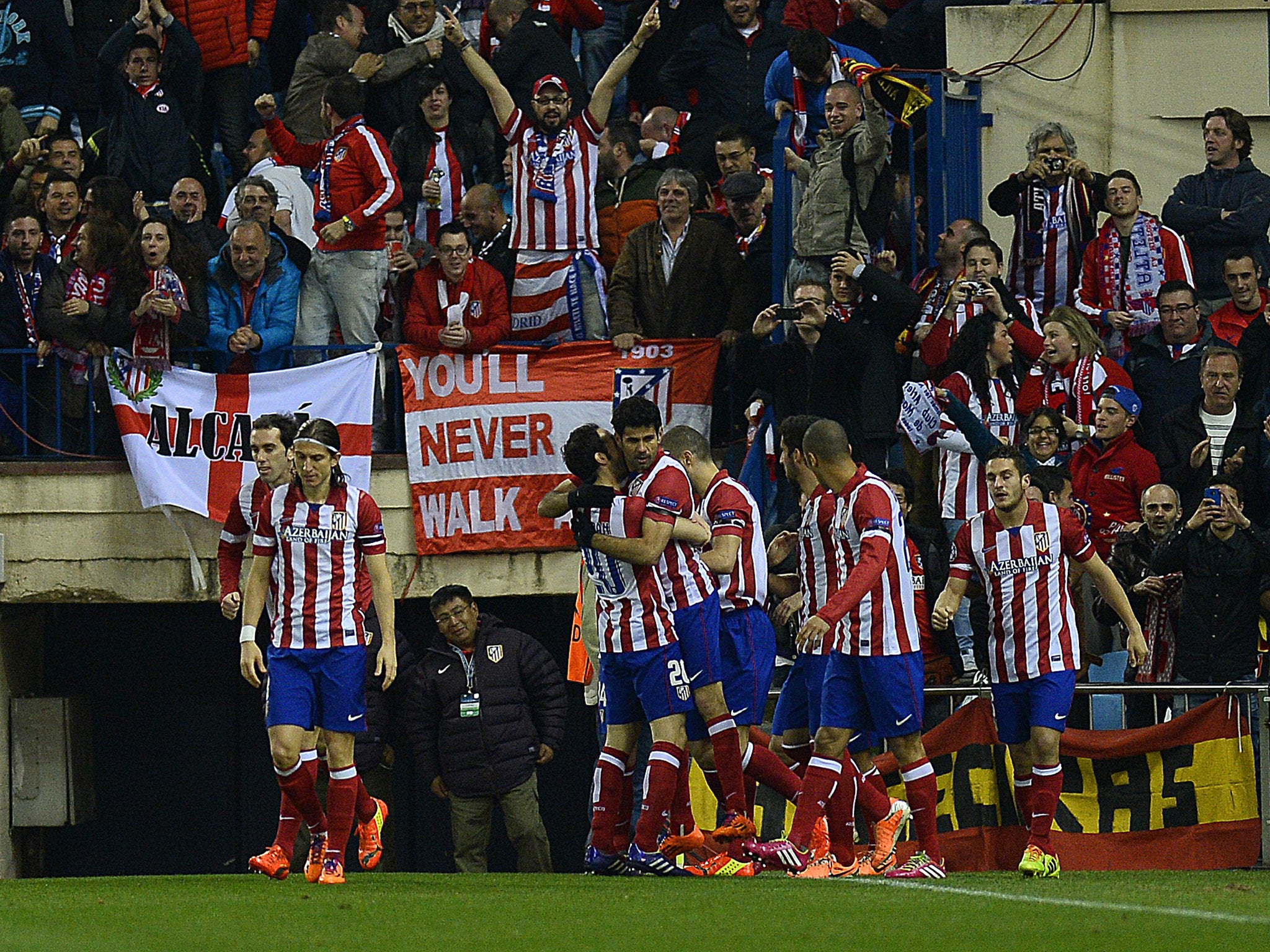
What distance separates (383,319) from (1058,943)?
9093 millimetres

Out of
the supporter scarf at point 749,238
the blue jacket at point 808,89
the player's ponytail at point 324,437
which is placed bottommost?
the player's ponytail at point 324,437

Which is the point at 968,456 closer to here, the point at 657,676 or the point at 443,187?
the point at 657,676

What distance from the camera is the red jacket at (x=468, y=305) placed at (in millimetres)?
14141

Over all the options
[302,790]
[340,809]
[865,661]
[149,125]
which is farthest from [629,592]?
[149,125]

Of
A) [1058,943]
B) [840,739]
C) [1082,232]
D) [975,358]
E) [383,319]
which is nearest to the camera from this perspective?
[1058,943]

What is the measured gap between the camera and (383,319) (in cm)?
1465

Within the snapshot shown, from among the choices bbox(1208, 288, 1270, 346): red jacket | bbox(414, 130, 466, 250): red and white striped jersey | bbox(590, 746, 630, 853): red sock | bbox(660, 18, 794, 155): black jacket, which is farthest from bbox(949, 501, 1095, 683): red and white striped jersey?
bbox(414, 130, 466, 250): red and white striped jersey

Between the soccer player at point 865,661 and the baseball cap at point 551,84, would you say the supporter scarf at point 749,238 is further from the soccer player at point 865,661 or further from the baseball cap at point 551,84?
the soccer player at point 865,661

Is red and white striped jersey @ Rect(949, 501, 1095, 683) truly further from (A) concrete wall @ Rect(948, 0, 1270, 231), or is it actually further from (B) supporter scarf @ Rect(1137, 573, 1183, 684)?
(A) concrete wall @ Rect(948, 0, 1270, 231)

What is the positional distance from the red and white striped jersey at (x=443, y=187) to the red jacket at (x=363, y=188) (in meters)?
0.70

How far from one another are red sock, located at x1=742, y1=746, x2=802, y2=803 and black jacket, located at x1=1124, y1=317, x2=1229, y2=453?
11.8ft

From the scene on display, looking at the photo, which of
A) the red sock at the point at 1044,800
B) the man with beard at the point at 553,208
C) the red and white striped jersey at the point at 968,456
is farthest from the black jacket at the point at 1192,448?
the man with beard at the point at 553,208

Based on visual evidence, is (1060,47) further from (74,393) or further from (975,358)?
(74,393)

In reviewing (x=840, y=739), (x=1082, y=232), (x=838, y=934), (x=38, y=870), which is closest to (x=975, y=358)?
(x=1082, y=232)
